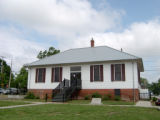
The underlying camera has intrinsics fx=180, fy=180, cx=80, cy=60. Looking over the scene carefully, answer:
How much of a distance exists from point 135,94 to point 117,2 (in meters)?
9.31

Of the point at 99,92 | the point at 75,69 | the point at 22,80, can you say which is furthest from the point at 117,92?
the point at 22,80

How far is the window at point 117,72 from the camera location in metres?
19.3

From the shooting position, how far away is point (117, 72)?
1964cm

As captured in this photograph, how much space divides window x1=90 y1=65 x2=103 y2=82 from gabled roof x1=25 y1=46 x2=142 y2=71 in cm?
85

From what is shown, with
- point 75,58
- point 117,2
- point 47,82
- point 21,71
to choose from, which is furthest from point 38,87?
point 21,71

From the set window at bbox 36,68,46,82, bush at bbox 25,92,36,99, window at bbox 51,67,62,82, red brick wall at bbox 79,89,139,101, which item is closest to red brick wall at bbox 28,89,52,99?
bush at bbox 25,92,36,99

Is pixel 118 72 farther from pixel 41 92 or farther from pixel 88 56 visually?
pixel 41 92

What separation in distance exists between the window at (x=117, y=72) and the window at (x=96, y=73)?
1.35m

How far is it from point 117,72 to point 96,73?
2.39m

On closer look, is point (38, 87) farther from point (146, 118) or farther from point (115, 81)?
point (146, 118)

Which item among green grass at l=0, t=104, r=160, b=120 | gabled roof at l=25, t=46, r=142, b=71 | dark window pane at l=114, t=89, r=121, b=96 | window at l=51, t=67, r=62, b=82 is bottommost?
green grass at l=0, t=104, r=160, b=120

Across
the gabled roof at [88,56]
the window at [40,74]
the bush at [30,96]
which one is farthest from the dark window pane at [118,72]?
the bush at [30,96]

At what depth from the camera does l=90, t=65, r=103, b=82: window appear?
20.3 m

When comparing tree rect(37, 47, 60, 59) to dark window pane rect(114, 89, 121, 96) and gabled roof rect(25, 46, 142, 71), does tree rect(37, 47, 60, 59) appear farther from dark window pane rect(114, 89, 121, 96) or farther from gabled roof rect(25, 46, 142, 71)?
dark window pane rect(114, 89, 121, 96)
